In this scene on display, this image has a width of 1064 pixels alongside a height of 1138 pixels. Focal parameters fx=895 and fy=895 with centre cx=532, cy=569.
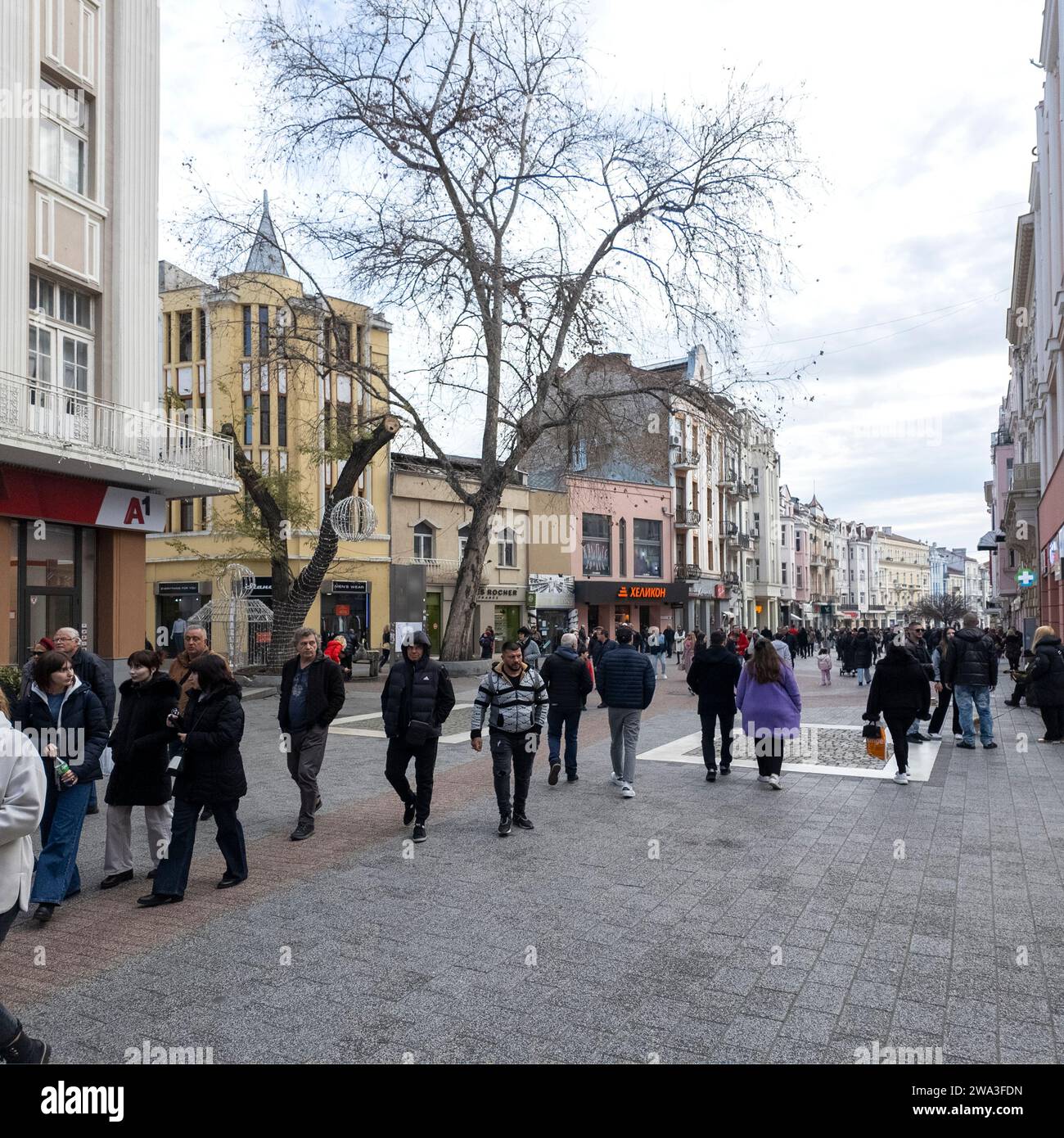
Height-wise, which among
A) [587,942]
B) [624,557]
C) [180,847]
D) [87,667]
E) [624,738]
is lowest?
[587,942]

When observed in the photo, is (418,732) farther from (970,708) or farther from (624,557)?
(624,557)

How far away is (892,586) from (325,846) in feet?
407

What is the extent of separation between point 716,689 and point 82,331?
1390cm

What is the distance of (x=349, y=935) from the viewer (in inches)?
206

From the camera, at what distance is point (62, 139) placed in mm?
Answer: 16656

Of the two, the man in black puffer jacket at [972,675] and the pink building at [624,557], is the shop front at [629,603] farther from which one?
the man in black puffer jacket at [972,675]

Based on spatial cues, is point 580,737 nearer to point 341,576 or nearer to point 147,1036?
point 147,1036

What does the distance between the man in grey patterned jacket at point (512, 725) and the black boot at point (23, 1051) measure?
4.39 metres

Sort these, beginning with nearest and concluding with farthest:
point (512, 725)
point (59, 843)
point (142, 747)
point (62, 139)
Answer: point (59, 843), point (142, 747), point (512, 725), point (62, 139)

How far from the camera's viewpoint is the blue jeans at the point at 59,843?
5582 mm

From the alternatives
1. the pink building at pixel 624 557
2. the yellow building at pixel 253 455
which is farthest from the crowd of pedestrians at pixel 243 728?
the pink building at pixel 624 557

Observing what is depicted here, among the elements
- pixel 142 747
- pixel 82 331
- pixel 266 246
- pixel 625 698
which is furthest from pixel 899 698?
pixel 266 246

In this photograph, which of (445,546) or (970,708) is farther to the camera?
(445,546)
